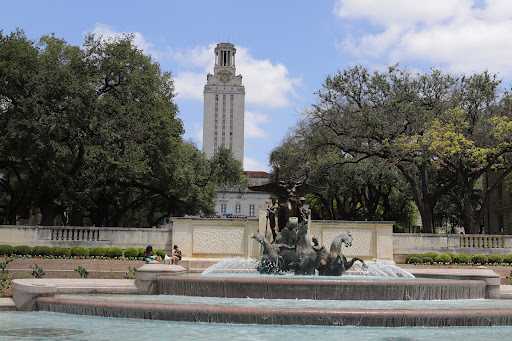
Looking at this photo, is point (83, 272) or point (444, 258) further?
point (444, 258)

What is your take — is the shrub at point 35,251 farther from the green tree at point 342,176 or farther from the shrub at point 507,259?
the shrub at point 507,259

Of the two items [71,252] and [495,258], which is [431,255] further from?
[71,252]

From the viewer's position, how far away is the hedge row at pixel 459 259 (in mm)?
29391

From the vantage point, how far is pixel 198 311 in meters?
11.7

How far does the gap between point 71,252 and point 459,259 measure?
65.2 ft

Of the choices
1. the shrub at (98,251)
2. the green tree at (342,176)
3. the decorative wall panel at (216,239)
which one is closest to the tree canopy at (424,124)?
the green tree at (342,176)

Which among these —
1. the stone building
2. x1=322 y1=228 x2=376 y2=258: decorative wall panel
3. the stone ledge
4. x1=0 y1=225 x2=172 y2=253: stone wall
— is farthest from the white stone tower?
the stone ledge

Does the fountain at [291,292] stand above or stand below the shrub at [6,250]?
below

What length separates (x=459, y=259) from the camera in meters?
29.7

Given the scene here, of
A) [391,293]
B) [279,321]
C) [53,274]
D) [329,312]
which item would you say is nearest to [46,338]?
[279,321]

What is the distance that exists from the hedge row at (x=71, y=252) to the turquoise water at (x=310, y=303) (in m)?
12.9

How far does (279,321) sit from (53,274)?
14.3 meters

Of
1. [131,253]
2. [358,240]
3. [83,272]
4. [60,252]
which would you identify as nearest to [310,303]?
[83,272]

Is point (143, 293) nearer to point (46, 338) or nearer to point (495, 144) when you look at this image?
point (46, 338)
